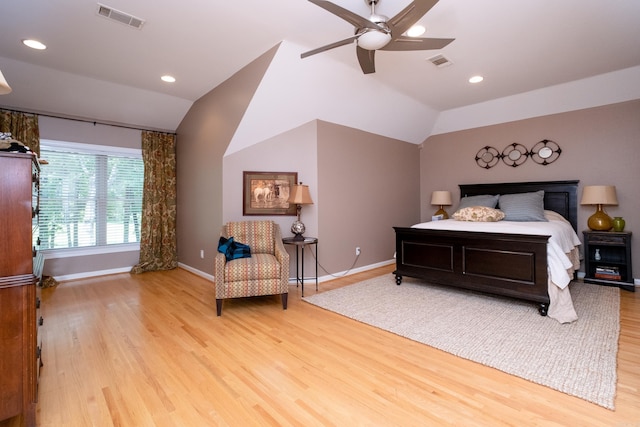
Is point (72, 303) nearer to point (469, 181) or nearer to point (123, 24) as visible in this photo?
point (123, 24)

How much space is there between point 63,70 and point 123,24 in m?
1.60

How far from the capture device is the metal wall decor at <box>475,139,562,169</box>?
4441 millimetres

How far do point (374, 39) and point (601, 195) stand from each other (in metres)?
3.73

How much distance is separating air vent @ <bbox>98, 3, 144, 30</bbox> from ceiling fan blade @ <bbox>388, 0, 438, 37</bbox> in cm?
210

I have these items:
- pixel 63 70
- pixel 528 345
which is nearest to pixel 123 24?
pixel 63 70

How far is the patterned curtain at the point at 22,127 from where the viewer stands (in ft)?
12.6

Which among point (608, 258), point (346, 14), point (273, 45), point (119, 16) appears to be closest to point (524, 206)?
point (608, 258)

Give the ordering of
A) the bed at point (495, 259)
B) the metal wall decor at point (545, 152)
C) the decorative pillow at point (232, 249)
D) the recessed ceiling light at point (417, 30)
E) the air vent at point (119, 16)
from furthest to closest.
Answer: the metal wall decor at point (545, 152), the decorative pillow at point (232, 249), the bed at point (495, 259), the recessed ceiling light at point (417, 30), the air vent at point (119, 16)

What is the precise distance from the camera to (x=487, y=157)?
5039 millimetres

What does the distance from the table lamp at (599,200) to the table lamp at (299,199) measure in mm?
3598

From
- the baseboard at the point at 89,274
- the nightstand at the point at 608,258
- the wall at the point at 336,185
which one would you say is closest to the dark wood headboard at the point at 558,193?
the nightstand at the point at 608,258

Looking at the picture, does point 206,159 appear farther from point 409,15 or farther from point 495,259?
point 495,259

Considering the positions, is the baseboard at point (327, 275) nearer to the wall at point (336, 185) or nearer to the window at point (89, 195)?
the wall at point (336, 185)

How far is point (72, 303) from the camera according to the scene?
3.34 meters
